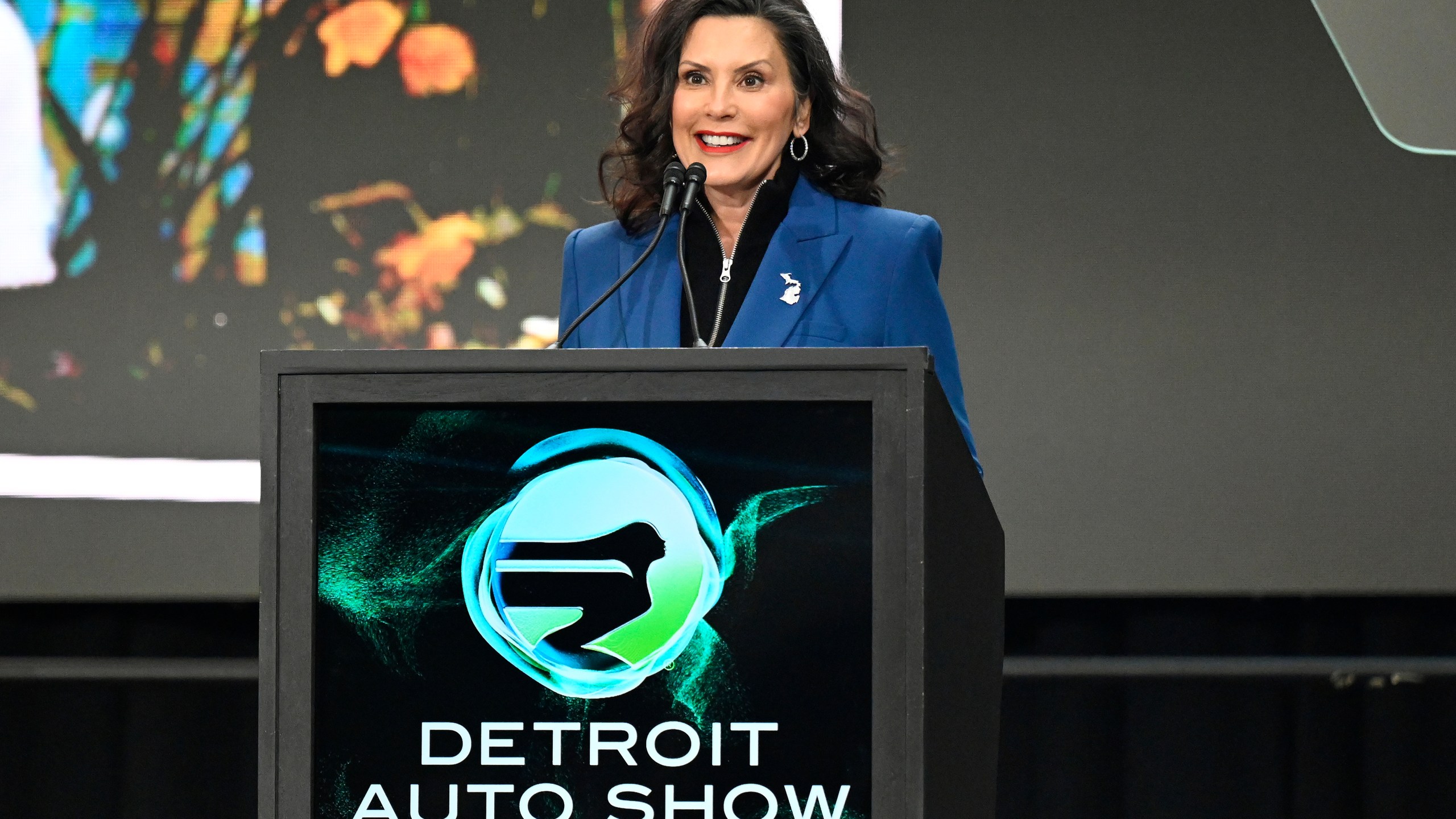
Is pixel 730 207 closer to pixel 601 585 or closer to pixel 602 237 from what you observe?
pixel 602 237

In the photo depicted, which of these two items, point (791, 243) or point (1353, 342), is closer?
point (791, 243)

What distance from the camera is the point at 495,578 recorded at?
2.97 ft

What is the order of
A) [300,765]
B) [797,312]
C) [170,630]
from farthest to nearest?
[170,630] → [797,312] → [300,765]

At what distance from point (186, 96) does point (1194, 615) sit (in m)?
2.15

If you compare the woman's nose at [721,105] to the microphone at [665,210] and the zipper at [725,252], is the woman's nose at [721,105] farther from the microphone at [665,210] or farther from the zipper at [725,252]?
the microphone at [665,210]

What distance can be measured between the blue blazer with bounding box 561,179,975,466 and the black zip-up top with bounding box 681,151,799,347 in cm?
2

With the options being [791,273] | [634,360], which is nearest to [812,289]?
[791,273]

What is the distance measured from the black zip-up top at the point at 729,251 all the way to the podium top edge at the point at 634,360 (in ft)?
2.23

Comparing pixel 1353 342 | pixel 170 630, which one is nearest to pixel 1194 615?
pixel 1353 342

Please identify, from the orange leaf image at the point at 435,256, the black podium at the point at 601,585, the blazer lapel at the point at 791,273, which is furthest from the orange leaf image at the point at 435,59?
the black podium at the point at 601,585

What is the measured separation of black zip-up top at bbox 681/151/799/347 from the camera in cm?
161

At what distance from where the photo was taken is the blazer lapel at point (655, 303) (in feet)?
4.90

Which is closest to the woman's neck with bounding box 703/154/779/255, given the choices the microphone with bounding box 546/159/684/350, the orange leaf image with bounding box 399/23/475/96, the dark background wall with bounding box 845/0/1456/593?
the microphone with bounding box 546/159/684/350

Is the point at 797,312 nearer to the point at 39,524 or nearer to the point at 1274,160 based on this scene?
the point at 1274,160
